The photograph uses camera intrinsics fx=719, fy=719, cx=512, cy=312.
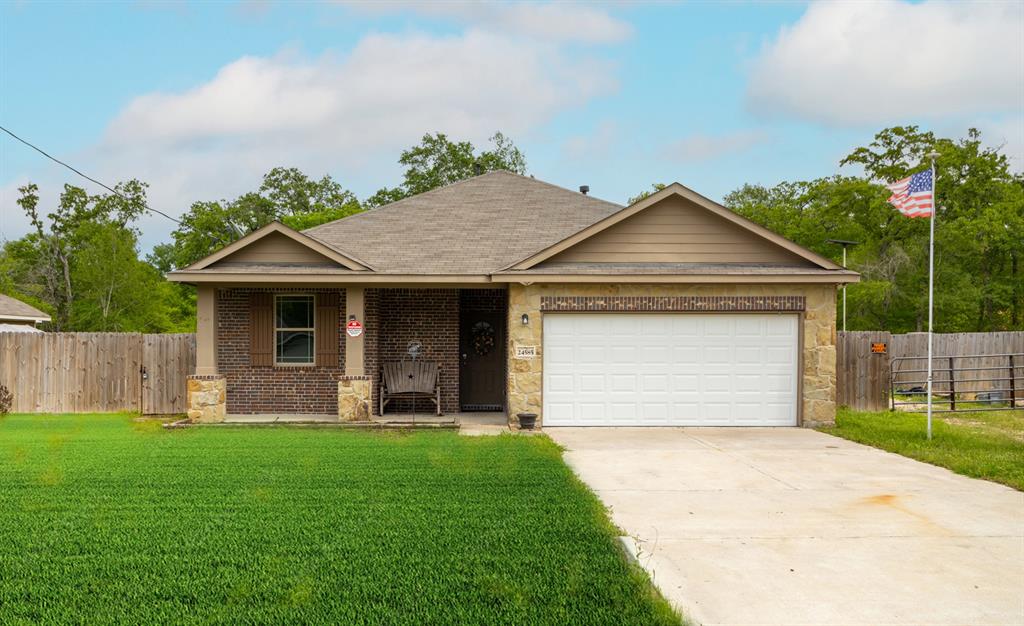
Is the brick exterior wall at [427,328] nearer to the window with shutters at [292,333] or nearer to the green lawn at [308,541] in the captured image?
the window with shutters at [292,333]

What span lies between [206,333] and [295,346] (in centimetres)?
159

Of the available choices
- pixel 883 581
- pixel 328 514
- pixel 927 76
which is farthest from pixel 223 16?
pixel 927 76

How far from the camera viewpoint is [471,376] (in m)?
14.9

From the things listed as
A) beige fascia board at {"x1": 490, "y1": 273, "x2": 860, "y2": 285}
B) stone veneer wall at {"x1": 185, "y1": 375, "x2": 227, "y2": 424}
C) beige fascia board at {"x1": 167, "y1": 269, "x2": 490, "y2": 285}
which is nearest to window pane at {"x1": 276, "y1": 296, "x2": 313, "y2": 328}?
beige fascia board at {"x1": 167, "y1": 269, "x2": 490, "y2": 285}

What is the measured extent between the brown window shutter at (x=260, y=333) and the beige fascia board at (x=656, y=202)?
478 centimetres

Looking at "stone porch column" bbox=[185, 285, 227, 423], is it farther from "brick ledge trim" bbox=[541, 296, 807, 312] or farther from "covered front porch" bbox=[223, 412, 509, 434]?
"brick ledge trim" bbox=[541, 296, 807, 312]

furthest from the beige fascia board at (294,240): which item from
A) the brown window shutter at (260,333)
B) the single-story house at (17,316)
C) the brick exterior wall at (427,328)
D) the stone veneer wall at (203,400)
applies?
the single-story house at (17,316)

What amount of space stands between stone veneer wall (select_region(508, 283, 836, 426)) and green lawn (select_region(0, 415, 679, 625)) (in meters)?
3.04

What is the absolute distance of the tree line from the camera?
31141 millimetres

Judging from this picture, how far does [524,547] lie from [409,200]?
12.7m

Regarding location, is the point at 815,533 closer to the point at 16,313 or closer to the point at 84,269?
the point at 16,313

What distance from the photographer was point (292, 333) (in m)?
13.7

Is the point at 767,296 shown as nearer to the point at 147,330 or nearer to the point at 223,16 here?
the point at 223,16

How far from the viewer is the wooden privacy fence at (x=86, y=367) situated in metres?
14.7
